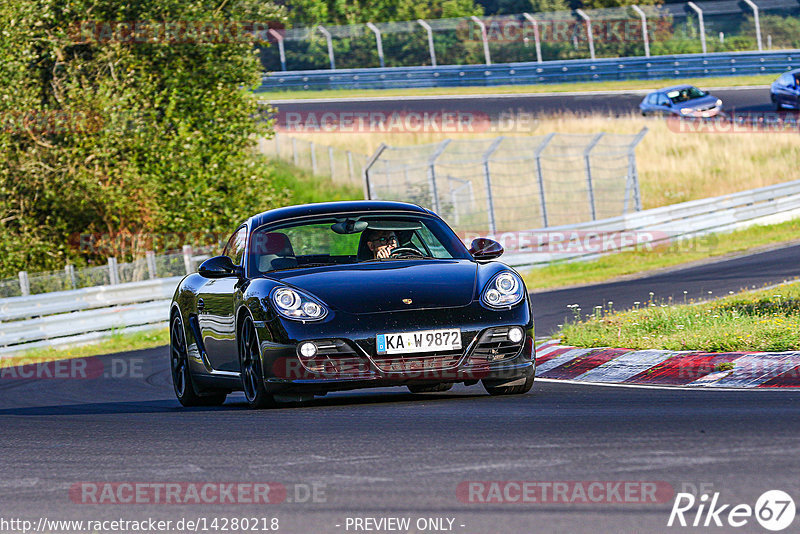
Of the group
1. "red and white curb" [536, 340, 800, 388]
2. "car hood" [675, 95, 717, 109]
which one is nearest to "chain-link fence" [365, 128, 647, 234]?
"car hood" [675, 95, 717, 109]

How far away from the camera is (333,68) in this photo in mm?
53312

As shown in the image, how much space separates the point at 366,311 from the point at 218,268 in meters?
1.57

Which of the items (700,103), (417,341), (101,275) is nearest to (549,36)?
(700,103)

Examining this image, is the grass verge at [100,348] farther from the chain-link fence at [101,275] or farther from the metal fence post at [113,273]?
the chain-link fence at [101,275]

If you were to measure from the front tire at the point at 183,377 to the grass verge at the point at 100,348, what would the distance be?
9049 millimetres

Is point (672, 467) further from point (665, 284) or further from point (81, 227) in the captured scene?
point (81, 227)

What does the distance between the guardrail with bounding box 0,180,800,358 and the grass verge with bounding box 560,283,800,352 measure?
9.92 meters

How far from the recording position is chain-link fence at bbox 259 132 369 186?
38.3 metres

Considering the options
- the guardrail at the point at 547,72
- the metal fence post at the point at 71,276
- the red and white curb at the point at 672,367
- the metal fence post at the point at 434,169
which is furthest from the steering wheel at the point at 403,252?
the guardrail at the point at 547,72

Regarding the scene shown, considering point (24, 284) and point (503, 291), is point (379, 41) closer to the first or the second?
point (24, 284)

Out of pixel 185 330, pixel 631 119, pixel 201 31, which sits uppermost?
pixel 201 31

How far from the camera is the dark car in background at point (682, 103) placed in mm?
41500

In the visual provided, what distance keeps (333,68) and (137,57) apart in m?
24.9

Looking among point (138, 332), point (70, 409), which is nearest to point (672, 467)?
point (70, 409)
